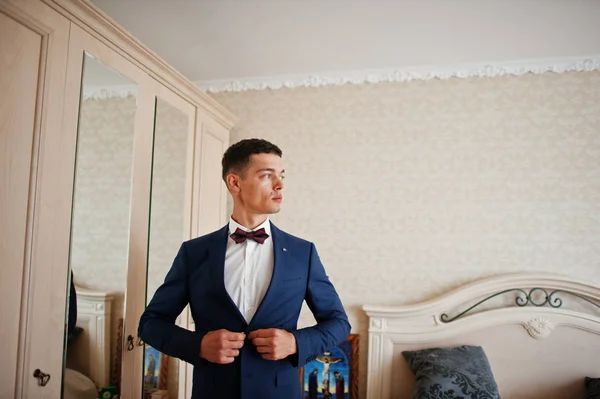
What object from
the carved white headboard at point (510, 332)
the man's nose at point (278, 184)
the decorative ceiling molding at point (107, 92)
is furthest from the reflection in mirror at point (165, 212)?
the carved white headboard at point (510, 332)

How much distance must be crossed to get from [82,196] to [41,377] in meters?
0.60

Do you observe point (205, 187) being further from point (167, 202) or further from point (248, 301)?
point (248, 301)

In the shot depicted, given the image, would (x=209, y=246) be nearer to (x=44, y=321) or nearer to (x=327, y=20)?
(x=44, y=321)

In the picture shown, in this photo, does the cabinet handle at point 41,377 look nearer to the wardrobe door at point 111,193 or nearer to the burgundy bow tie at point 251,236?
the wardrobe door at point 111,193

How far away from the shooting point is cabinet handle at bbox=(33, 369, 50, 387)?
1314 millimetres

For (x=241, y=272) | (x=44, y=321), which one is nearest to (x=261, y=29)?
(x=241, y=272)

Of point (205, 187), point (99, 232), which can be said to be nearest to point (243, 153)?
point (99, 232)

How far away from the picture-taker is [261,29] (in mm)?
2443

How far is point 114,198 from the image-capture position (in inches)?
67.9

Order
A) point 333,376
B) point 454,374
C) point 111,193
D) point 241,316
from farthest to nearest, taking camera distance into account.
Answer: point 333,376
point 454,374
point 111,193
point 241,316

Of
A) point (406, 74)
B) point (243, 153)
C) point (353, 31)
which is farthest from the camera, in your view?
point (406, 74)

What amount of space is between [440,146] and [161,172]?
182 cm

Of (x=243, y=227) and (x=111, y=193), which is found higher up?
(x=111, y=193)

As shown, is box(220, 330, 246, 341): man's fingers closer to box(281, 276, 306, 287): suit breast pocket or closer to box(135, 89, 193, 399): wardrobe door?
box(281, 276, 306, 287): suit breast pocket
